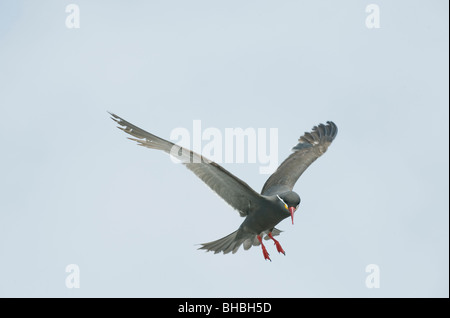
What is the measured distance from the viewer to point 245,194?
419 inches

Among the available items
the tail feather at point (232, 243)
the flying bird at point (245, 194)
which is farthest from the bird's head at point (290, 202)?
the tail feather at point (232, 243)

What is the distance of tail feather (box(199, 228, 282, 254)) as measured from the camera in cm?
1136

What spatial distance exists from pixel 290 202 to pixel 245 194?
765mm

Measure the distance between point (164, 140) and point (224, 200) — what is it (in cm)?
152

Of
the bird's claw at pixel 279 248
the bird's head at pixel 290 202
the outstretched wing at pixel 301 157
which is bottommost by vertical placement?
the bird's claw at pixel 279 248

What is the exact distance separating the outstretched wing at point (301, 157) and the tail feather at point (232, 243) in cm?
84

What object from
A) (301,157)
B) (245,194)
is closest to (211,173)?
(245,194)

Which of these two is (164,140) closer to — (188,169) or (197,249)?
(188,169)

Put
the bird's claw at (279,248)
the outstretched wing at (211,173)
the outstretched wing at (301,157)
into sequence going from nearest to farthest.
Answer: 1. the outstretched wing at (211,173)
2. the bird's claw at (279,248)
3. the outstretched wing at (301,157)

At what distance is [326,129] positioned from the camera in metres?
14.3

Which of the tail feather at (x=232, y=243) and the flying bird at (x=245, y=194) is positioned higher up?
the flying bird at (x=245, y=194)

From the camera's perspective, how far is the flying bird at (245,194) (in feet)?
33.3

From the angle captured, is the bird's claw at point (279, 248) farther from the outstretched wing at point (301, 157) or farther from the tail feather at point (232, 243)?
the outstretched wing at point (301, 157)
